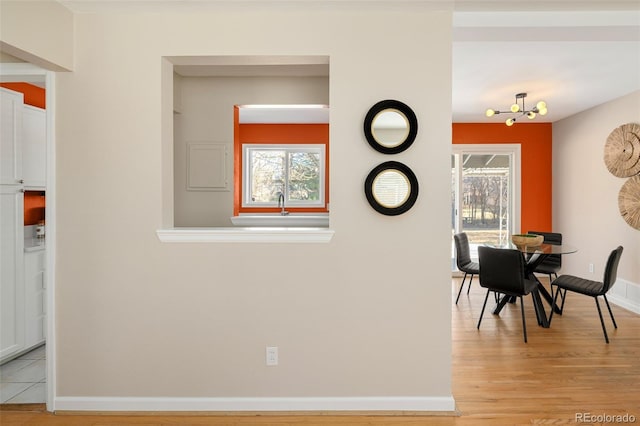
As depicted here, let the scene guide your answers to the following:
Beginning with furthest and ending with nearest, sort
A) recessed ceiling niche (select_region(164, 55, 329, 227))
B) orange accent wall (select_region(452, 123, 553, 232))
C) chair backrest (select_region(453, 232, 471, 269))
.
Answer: orange accent wall (select_region(452, 123, 553, 232)) → chair backrest (select_region(453, 232, 471, 269)) → recessed ceiling niche (select_region(164, 55, 329, 227))

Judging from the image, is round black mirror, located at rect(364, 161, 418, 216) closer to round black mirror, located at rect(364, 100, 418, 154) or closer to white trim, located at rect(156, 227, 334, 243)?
round black mirror, located at rect(364, 100, 418, 154)

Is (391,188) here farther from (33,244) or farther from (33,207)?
(33,207)

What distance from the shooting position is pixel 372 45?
2.27 m

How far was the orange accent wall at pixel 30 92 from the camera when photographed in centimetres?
323

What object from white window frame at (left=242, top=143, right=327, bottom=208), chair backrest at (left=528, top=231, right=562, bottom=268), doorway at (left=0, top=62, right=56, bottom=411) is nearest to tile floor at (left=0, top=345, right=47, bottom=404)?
doorway at (left=0, top=62, right=56, bottom=411)

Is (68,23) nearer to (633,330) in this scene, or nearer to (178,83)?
(178,83)

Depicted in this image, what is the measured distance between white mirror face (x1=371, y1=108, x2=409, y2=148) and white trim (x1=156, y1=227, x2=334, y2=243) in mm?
646

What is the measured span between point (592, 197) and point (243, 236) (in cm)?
502

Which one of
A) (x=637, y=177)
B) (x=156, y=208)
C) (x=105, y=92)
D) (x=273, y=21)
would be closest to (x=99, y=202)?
(x=156, y=208)

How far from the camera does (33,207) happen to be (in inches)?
134

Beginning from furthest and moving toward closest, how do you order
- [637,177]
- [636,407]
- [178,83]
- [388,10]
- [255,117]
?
[255,117], [637,177], [178,83], [636,407], [388,10]

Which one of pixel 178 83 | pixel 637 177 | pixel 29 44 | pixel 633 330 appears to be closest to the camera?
pixel 29 44

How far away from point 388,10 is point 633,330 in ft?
12.7

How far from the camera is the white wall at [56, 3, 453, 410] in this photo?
2281 mm
